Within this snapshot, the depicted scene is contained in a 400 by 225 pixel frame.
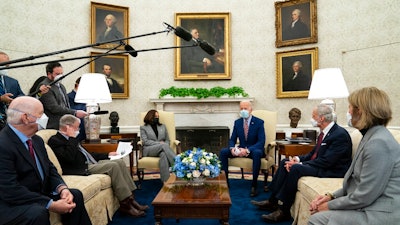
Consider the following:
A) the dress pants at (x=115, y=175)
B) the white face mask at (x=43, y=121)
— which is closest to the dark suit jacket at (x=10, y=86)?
the white face mask at (x=43, y=121)

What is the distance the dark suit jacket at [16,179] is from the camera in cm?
242

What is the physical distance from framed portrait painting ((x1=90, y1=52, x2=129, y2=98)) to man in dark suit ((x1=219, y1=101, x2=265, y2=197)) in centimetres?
371

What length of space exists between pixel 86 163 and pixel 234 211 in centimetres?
207

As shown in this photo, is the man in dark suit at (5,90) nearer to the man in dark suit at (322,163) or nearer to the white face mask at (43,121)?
the white face mask at (43,121)

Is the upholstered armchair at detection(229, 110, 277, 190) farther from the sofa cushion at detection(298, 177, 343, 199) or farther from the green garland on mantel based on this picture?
the green garland on mantel

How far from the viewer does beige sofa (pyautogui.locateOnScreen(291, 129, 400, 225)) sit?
3.34 meters

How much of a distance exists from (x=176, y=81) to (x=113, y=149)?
399 centimetres

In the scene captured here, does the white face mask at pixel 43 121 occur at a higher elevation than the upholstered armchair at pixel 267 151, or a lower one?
higher

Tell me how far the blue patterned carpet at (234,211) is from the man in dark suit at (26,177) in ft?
4.25

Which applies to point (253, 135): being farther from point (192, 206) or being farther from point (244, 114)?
point (192, 206)

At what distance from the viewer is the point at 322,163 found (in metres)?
3.90

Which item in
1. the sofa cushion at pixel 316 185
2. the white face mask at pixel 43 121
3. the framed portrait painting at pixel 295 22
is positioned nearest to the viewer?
the sofa cushion at pixel 316 185

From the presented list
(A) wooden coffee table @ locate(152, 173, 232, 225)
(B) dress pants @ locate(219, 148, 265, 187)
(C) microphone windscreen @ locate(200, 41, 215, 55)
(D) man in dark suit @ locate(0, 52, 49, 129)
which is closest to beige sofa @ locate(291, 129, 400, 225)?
(A) wooden coffee table @ locate(152, 173, 232, 225)

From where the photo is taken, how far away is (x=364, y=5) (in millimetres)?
7445
